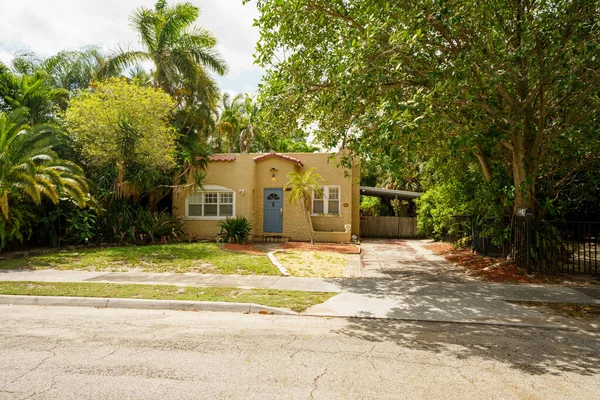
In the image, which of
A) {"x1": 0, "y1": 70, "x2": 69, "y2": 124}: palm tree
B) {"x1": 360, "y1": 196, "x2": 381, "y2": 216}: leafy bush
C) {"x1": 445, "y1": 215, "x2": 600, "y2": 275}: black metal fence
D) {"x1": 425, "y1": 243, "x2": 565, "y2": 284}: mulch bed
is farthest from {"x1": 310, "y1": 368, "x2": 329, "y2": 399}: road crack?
{"x1": 360, "y1": 196, "x2": 381, "y2": 216}: leafy bush

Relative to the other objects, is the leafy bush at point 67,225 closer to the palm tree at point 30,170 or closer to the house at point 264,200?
the palm tree at point 30,170

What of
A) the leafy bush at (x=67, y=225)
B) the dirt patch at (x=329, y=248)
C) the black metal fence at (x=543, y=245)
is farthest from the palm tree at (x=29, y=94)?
the black metal fence at (x=543, y=245)

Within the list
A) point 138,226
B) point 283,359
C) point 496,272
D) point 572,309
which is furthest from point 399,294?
point 138,226

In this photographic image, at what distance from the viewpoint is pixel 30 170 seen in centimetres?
1215

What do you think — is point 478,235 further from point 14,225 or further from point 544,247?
point 14,225

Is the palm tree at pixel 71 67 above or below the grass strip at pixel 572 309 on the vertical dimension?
above

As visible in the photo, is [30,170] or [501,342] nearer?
[501,342]

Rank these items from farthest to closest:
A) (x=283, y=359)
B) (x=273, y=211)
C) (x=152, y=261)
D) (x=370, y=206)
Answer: (x=370, y=206) → (x=273, y=211) → (x=152, y=261) → (x=283, y=359)

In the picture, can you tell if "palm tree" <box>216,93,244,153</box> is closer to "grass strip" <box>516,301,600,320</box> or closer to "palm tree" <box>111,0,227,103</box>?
"palm tree" <box>111,0,227,103</box>

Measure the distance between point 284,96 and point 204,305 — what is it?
569 centimetres

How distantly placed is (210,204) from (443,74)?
44.3 ft

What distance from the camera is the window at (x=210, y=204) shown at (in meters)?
19.0

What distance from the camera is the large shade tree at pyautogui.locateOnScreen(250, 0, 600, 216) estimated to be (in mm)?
7504

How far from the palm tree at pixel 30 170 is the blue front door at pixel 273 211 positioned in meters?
8.03
